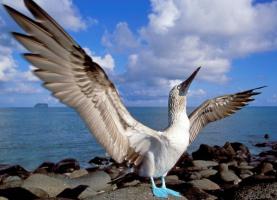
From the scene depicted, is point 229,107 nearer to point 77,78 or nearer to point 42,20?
point 77,78

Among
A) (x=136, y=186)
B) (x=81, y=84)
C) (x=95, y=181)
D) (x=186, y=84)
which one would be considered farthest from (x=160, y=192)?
(x=95, y=181)

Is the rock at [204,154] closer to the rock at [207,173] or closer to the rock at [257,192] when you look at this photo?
the rock at [207,173]

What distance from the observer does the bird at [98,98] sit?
525cm

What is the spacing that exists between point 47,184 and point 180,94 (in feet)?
22.2

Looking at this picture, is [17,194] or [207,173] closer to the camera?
[17,194]

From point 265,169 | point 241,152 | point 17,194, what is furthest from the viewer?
point 241,152

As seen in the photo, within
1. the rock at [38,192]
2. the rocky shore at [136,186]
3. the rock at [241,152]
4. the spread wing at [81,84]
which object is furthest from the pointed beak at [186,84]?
the rock at [241,152]

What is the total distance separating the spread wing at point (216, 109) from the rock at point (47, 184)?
5.22 m

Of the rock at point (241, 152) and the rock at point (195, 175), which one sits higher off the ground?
the rock at point (241, 152)

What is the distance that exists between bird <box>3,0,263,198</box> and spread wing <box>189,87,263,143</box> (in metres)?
1.55

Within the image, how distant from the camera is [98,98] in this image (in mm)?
6082

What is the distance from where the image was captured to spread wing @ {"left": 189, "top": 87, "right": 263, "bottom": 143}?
839 cm

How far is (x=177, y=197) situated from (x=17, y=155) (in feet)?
88.9

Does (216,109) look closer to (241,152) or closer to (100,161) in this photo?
(100,161)
